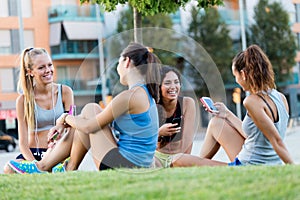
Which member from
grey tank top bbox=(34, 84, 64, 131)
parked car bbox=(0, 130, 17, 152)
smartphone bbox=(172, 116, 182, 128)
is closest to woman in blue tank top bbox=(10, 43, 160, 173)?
smartphone bbox=(172, 116, 182, 128)

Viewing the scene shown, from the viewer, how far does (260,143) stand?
4.96 metres

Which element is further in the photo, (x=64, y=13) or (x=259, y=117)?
(x=64, y=13)

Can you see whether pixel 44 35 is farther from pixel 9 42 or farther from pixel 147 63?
pixel 147 63

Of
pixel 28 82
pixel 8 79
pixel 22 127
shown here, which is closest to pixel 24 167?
pixel 22 127

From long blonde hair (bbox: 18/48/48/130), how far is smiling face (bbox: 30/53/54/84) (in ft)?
0.11

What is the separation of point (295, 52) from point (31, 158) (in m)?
33.2

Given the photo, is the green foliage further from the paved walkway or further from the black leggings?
the black leggings

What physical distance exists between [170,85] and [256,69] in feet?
2.22

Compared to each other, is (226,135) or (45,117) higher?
(45,117)

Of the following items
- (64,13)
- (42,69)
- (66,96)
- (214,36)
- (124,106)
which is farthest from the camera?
(214,36)

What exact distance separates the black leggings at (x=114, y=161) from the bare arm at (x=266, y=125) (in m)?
0.93

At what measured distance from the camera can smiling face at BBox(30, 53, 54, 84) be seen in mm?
5699

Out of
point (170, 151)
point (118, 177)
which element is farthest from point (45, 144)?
point (118, 177)

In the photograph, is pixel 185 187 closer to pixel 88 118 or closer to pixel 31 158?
pixel 88 118
